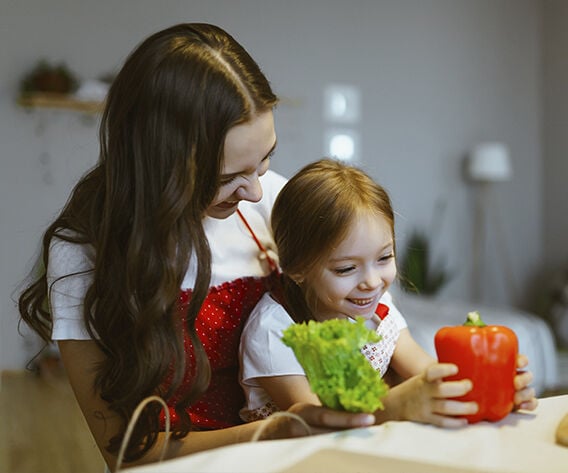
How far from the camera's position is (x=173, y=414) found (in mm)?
1556

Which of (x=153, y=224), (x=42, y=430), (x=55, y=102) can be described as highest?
(x=55, y=102)

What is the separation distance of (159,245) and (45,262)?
310mm

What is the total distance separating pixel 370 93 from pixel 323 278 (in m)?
5.45

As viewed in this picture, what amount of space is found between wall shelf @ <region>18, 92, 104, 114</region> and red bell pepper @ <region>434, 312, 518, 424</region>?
15.7 ft

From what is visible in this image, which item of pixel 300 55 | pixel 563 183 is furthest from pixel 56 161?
pixel 563 183

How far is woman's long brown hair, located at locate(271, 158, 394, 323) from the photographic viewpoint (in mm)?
1585

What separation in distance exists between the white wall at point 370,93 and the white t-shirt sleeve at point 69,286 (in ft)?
14.8

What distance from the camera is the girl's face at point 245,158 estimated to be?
4.56ft

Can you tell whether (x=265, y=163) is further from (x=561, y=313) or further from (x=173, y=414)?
(x=561, y=313)

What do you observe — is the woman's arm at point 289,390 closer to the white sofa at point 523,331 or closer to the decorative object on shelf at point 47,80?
the white sofa at point 523,331

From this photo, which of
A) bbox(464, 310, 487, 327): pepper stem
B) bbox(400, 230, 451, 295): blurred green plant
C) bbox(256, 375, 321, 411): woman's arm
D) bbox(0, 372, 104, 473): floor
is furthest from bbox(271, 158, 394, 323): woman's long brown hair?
bbox(400, 230, 451, 295): blurred green plant

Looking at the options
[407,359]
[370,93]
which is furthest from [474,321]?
[370,93]

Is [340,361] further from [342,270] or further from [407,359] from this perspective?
[407,359]

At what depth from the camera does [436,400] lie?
1143mm
